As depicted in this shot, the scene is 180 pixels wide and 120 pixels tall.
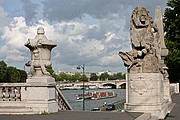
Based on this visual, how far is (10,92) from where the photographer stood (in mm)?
14211

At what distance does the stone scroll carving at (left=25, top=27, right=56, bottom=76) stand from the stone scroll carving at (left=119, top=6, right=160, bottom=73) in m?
2.79

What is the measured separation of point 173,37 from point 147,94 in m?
33.7

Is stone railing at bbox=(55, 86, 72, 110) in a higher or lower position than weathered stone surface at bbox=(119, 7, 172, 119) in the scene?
lower

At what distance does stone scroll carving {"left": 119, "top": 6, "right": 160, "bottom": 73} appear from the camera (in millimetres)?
13891

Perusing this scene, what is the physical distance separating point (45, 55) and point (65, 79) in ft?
314

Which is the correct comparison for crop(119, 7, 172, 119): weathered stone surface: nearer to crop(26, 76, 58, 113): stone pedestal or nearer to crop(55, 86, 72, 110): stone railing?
crop(26, 76, 58, 113): stone pedestal

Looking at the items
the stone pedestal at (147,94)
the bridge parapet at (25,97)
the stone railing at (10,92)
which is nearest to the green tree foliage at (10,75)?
the stone railing at (10,92)

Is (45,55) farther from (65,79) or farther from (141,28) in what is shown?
(65,79)

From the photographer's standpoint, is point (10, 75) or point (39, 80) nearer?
point (39, 80)

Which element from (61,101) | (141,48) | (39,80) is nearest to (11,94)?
(39,80)

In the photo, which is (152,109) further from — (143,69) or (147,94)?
(143,69)

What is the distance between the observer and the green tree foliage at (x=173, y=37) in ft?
142

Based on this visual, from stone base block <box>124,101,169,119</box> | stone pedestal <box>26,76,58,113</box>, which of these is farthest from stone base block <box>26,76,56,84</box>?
stone base block <box>124,101,169,119</box>

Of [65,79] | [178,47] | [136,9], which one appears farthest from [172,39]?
[65,79]
